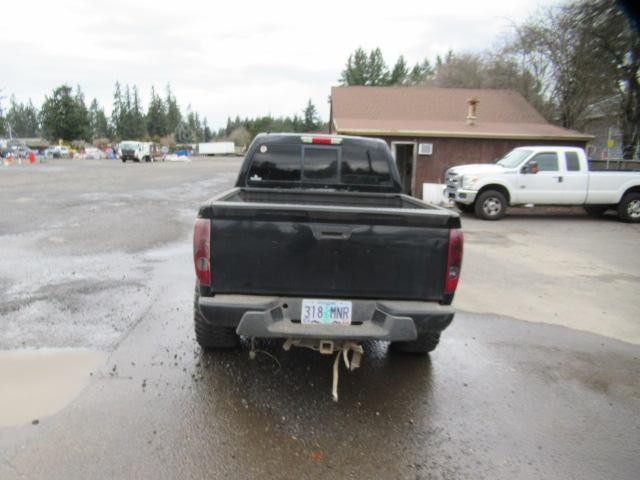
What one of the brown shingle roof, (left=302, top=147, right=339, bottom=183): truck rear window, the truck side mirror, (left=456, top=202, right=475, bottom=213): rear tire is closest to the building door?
the brown shingle roof

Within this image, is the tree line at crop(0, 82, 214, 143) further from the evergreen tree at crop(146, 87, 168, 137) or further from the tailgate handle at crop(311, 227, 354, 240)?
the tailgate handle at crop(311, 227, 354, 240)

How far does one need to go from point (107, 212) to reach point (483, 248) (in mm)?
9924

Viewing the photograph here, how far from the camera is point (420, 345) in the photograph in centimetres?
412

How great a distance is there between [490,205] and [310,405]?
1111cm

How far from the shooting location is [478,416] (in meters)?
3.36

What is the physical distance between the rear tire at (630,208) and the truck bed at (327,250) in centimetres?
1295

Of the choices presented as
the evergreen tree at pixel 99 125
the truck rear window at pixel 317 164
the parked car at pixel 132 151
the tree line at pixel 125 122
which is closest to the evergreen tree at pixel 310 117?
the tree line at pixel 125 122

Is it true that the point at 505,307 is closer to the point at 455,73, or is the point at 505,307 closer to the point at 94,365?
the point at 94,365

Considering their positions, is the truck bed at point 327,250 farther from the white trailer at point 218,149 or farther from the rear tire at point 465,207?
the white trailer at point 218,149

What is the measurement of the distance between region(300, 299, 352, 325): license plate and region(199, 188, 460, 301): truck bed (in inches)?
2.4

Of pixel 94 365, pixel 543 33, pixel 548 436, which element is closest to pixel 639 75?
pixel 543 33

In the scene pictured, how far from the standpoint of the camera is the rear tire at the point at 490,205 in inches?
511

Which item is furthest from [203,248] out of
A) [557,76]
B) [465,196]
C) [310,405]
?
[557,76]

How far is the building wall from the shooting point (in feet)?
57.1
